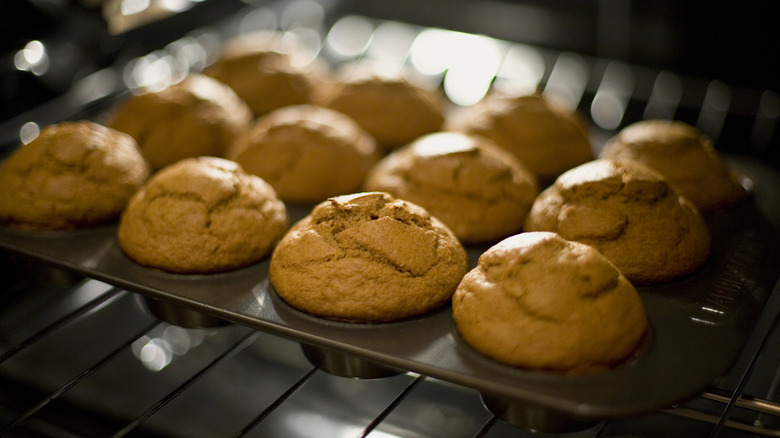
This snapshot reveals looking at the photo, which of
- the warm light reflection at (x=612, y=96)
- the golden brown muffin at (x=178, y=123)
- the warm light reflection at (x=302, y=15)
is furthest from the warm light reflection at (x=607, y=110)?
the golden brown muffin at (x=178, y=123)

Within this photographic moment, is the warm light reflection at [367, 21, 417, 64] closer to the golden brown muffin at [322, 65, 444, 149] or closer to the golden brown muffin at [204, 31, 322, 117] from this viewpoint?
the golden brown muffin at [204, 31, 322, 117]

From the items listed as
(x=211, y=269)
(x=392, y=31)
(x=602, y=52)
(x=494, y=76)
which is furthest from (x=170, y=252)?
(x=602, y=52)

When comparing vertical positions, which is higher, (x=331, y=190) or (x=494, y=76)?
(x=494, y=76)

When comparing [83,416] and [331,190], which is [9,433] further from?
[331,190]

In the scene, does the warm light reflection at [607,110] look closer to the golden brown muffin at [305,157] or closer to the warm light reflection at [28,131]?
the golden brown muffin at [305,157]

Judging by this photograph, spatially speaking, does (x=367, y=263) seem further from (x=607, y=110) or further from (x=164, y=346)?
(x=607, y=110)

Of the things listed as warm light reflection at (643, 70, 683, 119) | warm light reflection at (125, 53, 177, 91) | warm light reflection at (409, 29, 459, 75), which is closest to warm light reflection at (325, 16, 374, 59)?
warm light reflection at (409, 29, 459, 75)
